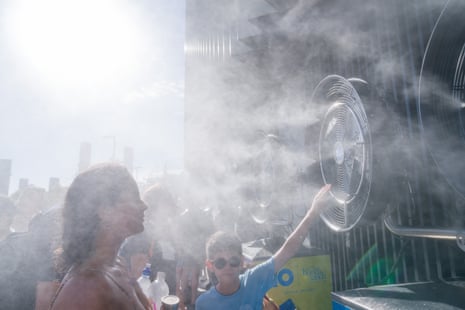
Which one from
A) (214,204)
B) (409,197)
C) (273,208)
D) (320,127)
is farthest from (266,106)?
(214,204)

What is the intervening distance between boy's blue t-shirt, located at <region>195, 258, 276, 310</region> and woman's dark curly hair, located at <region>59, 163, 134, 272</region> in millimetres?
1029

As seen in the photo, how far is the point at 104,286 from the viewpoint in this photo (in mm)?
1403

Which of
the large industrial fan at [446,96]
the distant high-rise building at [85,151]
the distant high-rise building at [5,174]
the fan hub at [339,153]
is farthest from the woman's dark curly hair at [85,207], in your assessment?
the distant high-rise building at [85,151]

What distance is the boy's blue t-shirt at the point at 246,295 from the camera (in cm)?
218

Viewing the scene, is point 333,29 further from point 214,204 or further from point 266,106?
point 214,204

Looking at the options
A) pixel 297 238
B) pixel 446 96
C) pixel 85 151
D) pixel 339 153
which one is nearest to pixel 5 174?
pixel 85 151

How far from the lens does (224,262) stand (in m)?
2.30

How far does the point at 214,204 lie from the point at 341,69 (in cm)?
630

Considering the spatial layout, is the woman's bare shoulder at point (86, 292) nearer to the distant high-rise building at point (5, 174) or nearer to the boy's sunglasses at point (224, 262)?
the boy's sunglasses at point (224, 262)

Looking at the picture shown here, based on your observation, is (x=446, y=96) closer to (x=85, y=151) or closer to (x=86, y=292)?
(x=86, y=292)

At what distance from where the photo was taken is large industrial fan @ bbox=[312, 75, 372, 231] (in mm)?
1995

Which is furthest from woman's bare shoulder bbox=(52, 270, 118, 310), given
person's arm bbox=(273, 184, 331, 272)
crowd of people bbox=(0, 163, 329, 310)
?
person's arm bbox=(273, 184, 331, 272)

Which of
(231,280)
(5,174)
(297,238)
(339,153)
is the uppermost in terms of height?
(5,174)

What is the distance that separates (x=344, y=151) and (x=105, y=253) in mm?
1787
